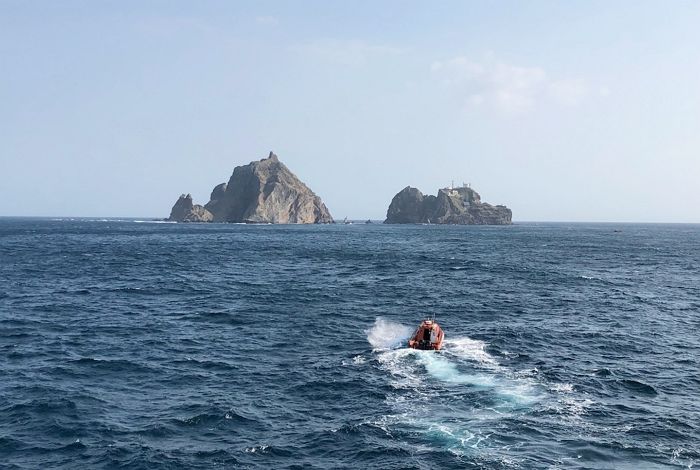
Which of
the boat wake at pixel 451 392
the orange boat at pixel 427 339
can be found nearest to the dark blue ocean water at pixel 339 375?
the boat wake at pixel 451 392

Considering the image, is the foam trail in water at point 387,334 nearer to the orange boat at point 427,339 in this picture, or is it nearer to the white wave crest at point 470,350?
the orange boat at point 427,339

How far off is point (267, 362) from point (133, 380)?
35.1 ft

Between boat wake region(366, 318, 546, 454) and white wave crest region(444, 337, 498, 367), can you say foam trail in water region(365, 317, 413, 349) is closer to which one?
boat wake region(366, 318, 546, 454)

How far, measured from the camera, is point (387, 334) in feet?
184

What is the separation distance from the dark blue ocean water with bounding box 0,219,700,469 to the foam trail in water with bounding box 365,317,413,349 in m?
0.41

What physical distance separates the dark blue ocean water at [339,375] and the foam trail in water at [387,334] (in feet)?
1.36

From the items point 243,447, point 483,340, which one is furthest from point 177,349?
point 483,340

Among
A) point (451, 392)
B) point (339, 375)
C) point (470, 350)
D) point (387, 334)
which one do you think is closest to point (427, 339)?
point (470, 350)

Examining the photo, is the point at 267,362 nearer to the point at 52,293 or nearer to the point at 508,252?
the point at 52,293

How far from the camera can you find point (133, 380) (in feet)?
133

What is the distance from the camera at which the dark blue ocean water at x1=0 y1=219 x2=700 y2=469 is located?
98.3 ft

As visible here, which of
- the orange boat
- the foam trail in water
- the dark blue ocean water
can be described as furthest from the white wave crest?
the foam trail in water

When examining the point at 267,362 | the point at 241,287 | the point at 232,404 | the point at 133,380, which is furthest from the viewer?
the point at 241,287

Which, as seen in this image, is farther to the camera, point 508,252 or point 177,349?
point 508,252
